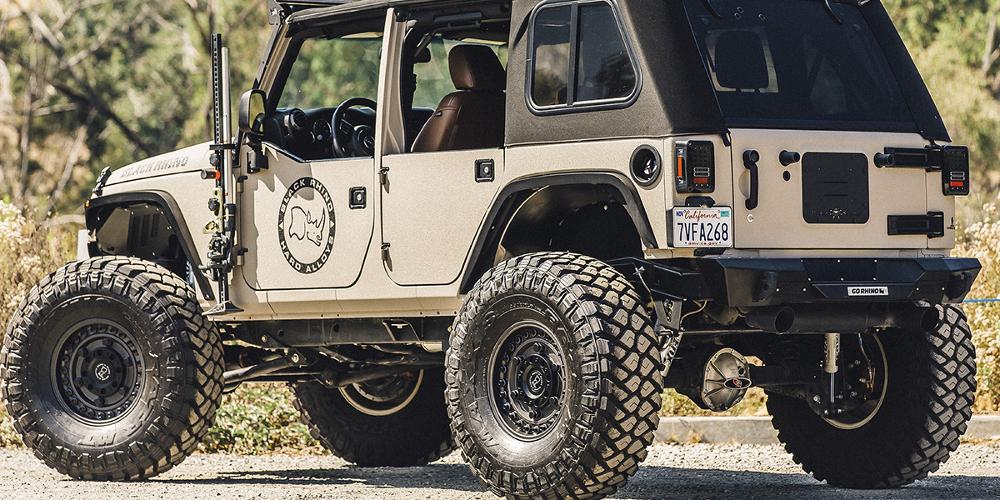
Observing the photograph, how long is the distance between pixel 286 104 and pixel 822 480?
3.46 m

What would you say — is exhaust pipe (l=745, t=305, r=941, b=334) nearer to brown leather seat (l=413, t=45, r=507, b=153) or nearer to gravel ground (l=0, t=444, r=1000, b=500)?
gravel ground (l=0, t=444, r=1000, b=500)

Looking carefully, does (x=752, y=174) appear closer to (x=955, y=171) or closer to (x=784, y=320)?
(x=784, y=320)

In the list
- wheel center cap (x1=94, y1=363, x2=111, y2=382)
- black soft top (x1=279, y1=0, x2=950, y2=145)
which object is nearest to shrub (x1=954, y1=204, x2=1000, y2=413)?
black soft top (x1=279, y1=0, x2=950, y2=145)

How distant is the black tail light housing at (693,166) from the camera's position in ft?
23.8

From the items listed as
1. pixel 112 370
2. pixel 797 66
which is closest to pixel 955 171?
pixel 797 66

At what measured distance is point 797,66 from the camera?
314 inches

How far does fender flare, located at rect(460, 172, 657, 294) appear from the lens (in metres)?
7.40

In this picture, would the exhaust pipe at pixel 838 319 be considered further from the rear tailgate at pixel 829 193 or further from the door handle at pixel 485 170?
the door handle at pixel 485 170

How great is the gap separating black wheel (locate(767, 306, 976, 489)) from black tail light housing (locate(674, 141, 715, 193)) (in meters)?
1.57

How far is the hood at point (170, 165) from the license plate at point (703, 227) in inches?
125

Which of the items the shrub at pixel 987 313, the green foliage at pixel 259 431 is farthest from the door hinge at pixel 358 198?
the shrub at pixel 987 313

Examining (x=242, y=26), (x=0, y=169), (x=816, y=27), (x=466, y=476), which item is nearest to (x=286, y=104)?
(x=466, y=476)

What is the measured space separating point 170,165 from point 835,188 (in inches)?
151

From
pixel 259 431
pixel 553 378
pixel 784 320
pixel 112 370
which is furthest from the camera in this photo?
pixel 259 431
